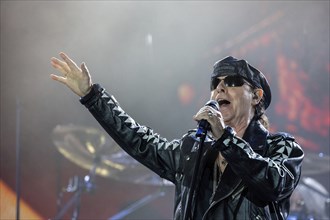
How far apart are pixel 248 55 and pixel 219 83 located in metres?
3.84

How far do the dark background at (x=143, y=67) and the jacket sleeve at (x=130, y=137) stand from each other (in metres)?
3.00

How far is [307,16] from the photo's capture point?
18.8 feet

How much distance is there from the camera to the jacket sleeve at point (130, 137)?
223cm

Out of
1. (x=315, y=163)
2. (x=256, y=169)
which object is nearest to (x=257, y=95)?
(x=256, y=169)

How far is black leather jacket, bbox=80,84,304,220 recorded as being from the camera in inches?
71.7

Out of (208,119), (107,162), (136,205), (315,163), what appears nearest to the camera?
(208,119)

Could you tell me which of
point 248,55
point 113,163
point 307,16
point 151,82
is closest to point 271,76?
point 248,55

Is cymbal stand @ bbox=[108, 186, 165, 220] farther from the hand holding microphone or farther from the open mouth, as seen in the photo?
the hand holding microphone

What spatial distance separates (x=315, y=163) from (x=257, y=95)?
2.72 metres

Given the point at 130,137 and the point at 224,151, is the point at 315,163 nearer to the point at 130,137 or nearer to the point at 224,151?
the point at 130,137

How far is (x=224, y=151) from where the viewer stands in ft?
5.95

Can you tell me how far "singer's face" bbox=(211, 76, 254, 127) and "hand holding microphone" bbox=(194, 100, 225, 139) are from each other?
0.41 meters

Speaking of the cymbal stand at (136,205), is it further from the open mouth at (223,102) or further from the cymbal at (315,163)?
the open mouth at (223,102)

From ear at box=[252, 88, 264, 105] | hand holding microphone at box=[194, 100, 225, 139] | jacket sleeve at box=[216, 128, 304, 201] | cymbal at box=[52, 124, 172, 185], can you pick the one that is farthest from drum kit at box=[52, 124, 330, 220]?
A: hand holding microphone at box=[194, 100, 225, 139]
